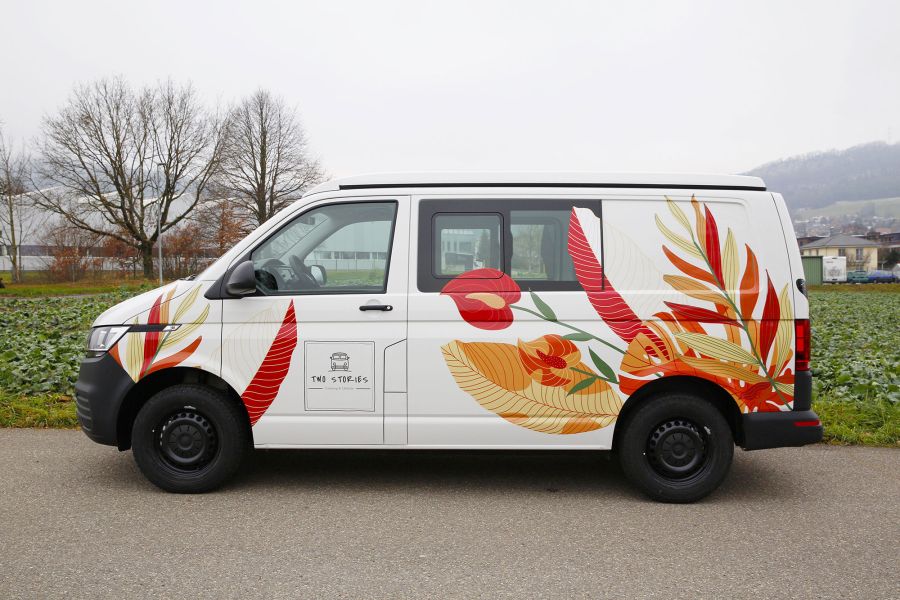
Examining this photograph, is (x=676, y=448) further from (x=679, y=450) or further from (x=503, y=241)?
(x=503, y=241)

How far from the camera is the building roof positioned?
12232 cm

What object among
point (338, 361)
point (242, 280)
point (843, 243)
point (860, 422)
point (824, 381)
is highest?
point (843, 243)

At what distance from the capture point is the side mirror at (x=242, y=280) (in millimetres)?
4953

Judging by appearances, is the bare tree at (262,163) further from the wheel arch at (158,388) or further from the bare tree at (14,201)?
the wheel arch at (158,388)

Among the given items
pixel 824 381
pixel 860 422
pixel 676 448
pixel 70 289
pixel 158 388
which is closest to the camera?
pixel 676 448

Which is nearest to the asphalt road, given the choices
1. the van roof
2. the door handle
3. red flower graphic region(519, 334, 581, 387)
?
red flower graphic region(519, 334, 581, 387)

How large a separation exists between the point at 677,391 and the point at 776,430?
0.70m

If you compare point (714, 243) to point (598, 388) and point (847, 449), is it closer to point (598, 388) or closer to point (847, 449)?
point (598, 388)

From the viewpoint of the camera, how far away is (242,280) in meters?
4.95

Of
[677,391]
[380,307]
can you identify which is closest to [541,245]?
[380,307]

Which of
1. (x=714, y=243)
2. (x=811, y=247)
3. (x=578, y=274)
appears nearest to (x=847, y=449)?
(x=714, y=243)

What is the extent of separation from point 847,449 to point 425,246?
433 cm

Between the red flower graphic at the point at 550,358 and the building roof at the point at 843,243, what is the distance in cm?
13426

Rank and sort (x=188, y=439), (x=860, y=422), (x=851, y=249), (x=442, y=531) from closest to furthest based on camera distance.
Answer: (x=442, y=531)
(x=188, y=439)
(x=860, y=422)
(x=851, y=249)
